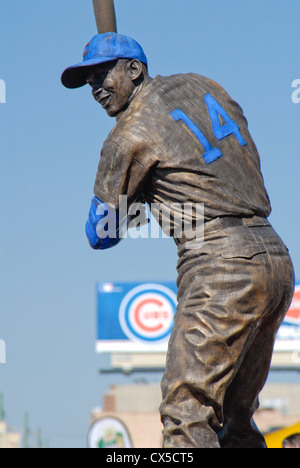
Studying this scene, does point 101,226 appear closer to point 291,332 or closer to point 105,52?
point 105,52

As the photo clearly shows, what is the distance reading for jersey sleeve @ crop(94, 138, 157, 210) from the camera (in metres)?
5.35

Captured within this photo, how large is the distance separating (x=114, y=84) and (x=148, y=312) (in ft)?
115

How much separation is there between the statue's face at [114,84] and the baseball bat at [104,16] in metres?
0.32

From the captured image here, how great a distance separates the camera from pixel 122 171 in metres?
5.36

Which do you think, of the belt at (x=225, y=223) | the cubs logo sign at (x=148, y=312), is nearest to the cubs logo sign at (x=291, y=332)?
the cubs logo sign at (x=148, y=312)

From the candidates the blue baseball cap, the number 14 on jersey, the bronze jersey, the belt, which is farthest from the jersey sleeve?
the blue baseball cap

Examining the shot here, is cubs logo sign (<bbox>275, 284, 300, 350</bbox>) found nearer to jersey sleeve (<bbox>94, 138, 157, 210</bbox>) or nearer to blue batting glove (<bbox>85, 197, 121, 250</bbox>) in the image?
blue batting glove (<bbox>85, 197, 121, 250</bbox>)

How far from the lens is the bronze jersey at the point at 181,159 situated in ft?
17.4

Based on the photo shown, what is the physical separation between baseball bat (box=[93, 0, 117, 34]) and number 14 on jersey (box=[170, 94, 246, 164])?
2.55 feet

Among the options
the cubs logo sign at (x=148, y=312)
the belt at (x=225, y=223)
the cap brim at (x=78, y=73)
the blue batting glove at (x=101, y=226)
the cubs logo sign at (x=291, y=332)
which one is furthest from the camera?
the cubs logo sign at (x=291, y=332)

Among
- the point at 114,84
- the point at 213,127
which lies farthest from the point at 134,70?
the point at 213,127

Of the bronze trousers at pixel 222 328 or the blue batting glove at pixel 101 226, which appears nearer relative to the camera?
the bronze trousers at pixel 222 328

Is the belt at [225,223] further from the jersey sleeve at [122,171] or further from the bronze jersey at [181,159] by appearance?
the jersey sleeve at [122,171]

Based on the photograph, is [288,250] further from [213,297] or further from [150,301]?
[150,301]
